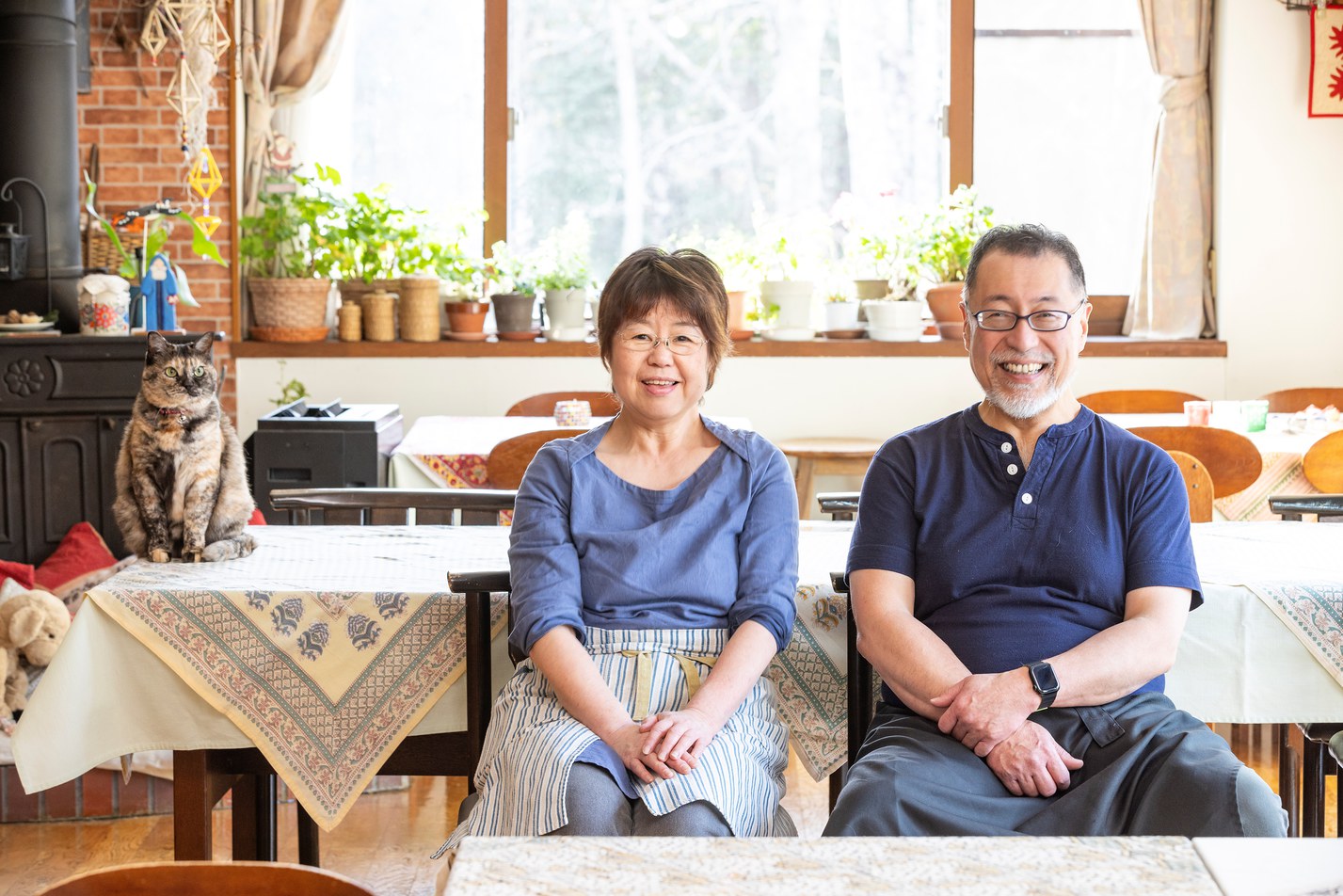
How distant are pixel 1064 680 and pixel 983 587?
0.56 ft

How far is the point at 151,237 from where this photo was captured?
414 cm

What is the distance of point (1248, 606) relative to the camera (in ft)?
6.27

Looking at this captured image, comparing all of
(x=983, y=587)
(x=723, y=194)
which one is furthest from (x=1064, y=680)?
(x=723, y=194)

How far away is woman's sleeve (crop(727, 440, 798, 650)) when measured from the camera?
6.06 feet

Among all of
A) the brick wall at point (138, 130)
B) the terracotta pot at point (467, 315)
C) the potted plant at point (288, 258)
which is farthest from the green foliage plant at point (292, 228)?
the terracotta pot at point (467, 315)

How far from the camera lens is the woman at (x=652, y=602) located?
65.1 inches

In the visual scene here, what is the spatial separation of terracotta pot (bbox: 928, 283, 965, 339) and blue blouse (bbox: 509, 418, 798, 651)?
3.14 m

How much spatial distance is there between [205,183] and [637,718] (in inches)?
125

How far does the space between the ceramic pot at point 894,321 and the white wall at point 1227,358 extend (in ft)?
0.28

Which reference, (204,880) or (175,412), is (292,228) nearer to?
(175,412)

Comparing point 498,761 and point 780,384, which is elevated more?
point 780,384

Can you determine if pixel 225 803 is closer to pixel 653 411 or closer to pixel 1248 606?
pixel 653 411

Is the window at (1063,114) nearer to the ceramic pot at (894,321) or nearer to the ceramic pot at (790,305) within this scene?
the ceramic pot at (894,321)

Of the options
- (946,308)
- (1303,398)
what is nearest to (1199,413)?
(1303,398)
